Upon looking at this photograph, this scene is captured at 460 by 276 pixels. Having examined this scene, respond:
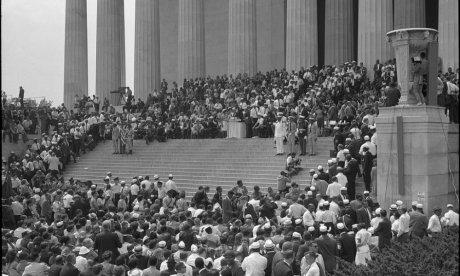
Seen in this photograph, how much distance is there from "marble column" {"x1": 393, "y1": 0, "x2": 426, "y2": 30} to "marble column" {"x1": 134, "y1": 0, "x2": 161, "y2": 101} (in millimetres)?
16623

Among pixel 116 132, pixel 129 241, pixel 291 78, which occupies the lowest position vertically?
pixel 129 241

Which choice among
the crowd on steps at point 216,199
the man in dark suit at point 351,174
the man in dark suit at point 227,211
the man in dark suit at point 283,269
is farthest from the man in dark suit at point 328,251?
the man in dark suit at point 351,174

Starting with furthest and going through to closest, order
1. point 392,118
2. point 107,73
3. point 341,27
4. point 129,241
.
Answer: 1. point 107,73
2. point 341,27
3. point 392,118
4. point 129,241

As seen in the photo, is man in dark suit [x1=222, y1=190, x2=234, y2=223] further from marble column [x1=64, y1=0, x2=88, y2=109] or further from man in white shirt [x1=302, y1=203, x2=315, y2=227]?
marble column [x1=64, y1=0, x2=88, y2=109]

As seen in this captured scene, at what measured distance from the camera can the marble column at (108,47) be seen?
1932 inches

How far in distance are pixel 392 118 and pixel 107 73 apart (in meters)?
32.3

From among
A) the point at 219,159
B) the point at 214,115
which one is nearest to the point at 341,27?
the point at 214,115

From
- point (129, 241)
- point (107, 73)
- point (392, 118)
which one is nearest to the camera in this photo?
point (129, 241)

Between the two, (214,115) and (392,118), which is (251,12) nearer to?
(214,115)

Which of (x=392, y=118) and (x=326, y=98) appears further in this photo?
(x=326, y=98)

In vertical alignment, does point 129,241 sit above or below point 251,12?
below

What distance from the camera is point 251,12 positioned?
42438 millimetres

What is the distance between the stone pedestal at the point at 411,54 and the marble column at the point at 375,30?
15.3 meters

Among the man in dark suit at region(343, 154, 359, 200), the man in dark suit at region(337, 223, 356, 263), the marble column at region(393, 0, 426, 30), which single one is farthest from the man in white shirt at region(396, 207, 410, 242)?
the marble column at region(393, 0, 426, 30)
